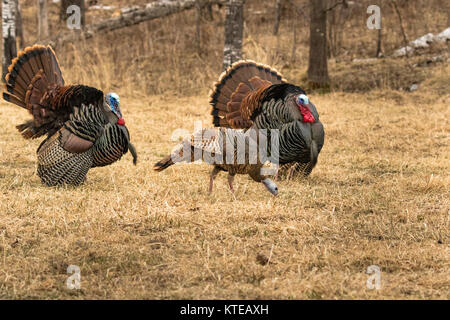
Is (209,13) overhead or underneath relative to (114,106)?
overhead

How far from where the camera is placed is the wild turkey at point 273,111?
567 centimetres

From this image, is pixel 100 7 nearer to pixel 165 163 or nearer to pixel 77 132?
pixel 77 132

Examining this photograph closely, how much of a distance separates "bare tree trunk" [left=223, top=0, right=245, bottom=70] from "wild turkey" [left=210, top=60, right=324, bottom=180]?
4582 millimetres

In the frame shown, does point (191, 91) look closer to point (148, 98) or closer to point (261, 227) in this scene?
point (148, 98)

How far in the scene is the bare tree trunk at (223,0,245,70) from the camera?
1098cm

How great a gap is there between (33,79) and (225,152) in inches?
83.9

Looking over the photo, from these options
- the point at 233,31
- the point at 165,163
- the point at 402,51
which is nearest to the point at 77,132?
the point at 165,163

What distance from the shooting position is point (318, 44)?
37.1 ft

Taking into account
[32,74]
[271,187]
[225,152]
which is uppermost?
[32,74]

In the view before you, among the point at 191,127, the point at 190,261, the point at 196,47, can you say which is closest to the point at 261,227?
the point at 190,261

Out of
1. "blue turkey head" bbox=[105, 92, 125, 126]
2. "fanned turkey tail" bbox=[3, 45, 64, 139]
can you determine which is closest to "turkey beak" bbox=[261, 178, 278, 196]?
"blue turkey head" bbox=[105, 92, 125, 126]

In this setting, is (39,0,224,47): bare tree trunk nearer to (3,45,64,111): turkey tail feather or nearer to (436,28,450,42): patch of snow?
(436,28,450,42): patch of snow

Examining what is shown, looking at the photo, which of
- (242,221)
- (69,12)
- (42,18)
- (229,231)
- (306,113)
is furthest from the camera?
(42,18)

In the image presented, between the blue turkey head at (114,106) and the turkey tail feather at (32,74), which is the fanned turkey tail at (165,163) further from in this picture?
the turkey tail feather at (32,74)
